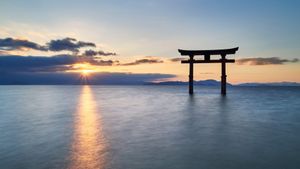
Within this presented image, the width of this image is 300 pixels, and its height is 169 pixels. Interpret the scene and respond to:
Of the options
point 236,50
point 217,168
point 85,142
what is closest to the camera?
point 217,168

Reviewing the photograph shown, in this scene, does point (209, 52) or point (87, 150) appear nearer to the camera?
point (87, 150)

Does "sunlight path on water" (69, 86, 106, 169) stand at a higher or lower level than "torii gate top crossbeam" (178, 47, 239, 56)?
lower

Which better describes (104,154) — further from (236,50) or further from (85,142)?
(236,50)

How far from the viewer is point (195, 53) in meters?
26.4

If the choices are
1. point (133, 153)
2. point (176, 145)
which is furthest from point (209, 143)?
point (133, 153)

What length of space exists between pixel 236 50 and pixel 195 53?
4237 millimetres

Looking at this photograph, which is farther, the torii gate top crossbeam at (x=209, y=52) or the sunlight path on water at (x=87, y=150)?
the torii gate top crossbeam at (x=209, y=52)

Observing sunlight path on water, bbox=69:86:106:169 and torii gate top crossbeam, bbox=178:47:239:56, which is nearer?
sunlight path on water, bbox=69:86:106:169

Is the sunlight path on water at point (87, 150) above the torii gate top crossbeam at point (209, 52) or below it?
below

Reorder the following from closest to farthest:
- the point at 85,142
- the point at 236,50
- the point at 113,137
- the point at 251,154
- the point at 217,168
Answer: the point at 217,168 < the point at 251,154 < the point at 85,142 < the point at 113,137 < the point at 236,50

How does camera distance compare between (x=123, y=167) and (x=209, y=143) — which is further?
(x=209, y=143)

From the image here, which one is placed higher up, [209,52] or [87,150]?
[209,52]

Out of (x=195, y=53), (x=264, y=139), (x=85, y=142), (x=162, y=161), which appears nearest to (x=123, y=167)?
(x=162, y=161)

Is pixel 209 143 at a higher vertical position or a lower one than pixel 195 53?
lower
